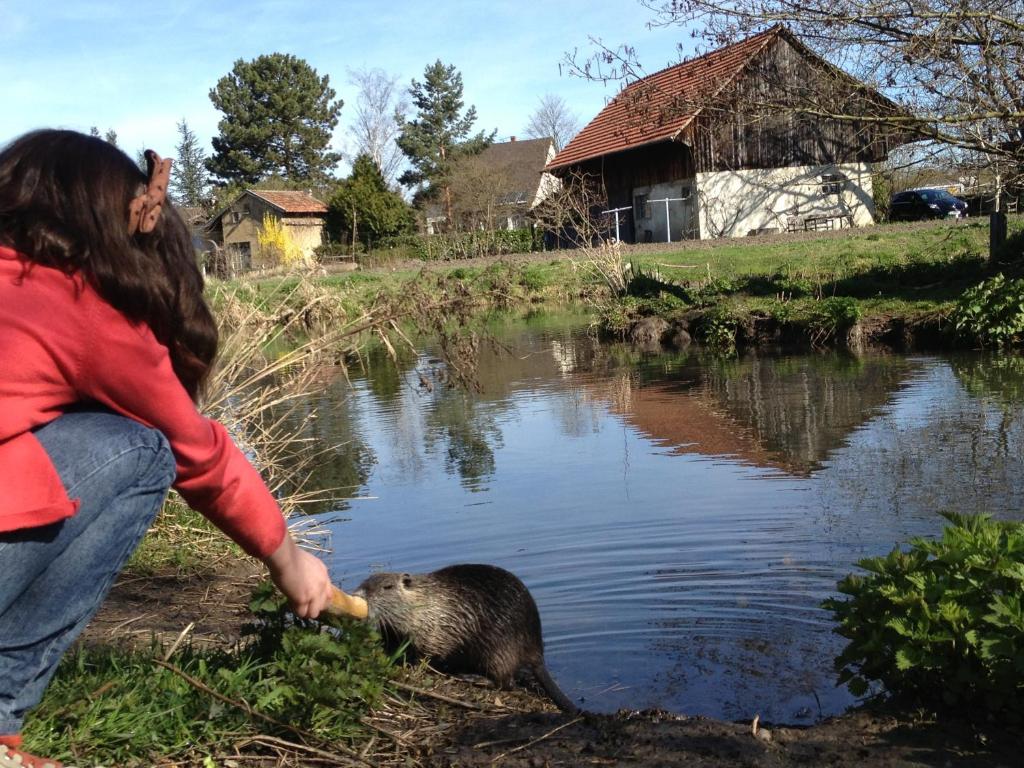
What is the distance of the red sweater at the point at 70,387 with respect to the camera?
6.80 feet

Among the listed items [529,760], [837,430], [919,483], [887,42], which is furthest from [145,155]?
[887,42]

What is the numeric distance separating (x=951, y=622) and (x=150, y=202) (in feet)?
8.75

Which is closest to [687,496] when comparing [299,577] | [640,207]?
[299,577]

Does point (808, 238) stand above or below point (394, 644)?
above

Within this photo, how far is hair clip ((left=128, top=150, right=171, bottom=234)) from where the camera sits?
2297mm

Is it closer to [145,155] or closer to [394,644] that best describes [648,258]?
[394,644]

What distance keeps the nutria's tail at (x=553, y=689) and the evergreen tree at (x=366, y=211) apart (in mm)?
37517

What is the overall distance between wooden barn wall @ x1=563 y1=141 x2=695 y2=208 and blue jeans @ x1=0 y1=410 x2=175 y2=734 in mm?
32200

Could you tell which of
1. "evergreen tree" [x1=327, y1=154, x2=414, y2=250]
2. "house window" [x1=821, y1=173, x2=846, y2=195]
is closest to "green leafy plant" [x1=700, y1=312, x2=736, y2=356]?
"house window" [x1=821, y1=173, x2=846, y2=195]

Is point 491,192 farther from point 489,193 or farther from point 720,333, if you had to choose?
point 720,333

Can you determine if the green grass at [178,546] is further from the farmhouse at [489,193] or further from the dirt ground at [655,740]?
the farmhouse at [489,193]

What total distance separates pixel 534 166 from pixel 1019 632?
218 feet

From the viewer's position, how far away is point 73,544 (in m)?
2.22

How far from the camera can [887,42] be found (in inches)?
502
